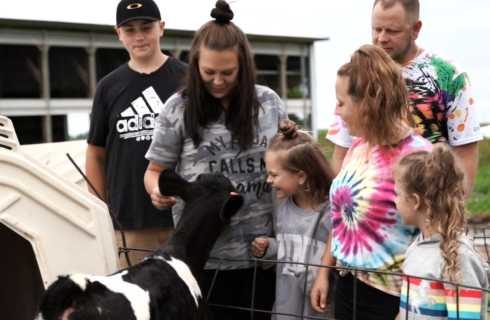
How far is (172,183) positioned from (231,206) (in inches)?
6.8

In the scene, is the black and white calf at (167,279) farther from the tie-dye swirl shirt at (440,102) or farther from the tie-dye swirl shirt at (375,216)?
the tie-dye swirl shirt at (440,102)

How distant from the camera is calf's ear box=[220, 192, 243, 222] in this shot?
199 cm

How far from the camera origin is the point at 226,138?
2215 millimetres

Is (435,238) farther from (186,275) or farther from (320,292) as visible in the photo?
(186,275)

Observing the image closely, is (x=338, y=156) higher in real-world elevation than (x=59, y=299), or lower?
higher

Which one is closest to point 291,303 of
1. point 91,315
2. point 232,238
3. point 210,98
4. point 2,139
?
point 232,238

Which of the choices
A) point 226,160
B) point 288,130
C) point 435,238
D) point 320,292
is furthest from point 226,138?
point 435,238

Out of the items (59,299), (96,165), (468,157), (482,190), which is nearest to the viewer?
(59,299)

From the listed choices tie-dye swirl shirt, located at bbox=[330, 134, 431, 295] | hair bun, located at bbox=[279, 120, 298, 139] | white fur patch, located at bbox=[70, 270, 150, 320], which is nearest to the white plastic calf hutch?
white fur patch, located at bbox=[70, 270, 150, 320]

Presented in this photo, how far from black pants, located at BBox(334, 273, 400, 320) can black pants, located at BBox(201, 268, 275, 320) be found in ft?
0.91

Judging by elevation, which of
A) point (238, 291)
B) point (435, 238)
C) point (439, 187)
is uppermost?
point (439, 187)

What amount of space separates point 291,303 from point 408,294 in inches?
21.4

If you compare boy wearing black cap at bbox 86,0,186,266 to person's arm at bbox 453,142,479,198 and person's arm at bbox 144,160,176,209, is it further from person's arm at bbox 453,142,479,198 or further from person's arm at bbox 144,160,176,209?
person's arm at bbox 453,142,479,198

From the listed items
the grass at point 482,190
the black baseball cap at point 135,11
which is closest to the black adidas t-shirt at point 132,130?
the black baseball cap at point 135,11
